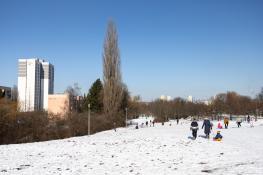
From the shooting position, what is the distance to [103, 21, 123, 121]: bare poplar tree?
5097 cm

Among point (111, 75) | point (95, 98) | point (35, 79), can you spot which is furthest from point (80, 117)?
point (35, 79)

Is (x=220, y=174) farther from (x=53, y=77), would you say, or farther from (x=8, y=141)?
(x=53, y=77)

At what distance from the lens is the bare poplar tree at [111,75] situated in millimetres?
50969

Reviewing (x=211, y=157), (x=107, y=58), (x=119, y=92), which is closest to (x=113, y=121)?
(x=119, y=92)

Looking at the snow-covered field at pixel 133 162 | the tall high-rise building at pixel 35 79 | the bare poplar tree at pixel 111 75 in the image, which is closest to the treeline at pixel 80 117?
the bare poplar tree at pixel 111 75

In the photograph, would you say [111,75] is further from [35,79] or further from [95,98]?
[35,79]

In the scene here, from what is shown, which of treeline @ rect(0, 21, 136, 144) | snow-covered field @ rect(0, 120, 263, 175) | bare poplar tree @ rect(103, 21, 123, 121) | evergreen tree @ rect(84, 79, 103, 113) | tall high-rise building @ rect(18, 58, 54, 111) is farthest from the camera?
tall high-rise building @ rect(18, 58, 54, 111)

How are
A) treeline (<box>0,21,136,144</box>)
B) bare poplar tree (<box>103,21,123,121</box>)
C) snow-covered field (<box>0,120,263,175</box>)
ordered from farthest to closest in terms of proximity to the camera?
bare poplar tree (<box>103,21,123,121</box>)
treeline (<box>0,21,136,144</box>)
snow-covered field (<box>0,120,263,175</box>)

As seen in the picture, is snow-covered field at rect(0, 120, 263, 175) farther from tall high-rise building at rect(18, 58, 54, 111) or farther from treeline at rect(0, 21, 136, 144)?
tall high-rise building at rect(18, 58, 54, 111)

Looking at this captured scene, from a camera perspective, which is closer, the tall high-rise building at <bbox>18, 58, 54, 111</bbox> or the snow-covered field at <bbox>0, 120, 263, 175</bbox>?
the snow-covered field at <bbox>0, 120, 263, 175</bbox>

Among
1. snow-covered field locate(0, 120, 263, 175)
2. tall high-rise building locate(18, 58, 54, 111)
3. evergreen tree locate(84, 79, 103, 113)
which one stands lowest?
snow-covered field locate(0, 120, 263, 175)

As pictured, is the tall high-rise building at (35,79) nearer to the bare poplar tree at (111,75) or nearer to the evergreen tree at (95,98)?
the evergreen tree at (95,98)

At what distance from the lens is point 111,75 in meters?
52.8

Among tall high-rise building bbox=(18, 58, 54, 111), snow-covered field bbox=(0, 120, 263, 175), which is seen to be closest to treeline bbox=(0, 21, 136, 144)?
snow-covered field bbox=(0, 120, 263, 175)
